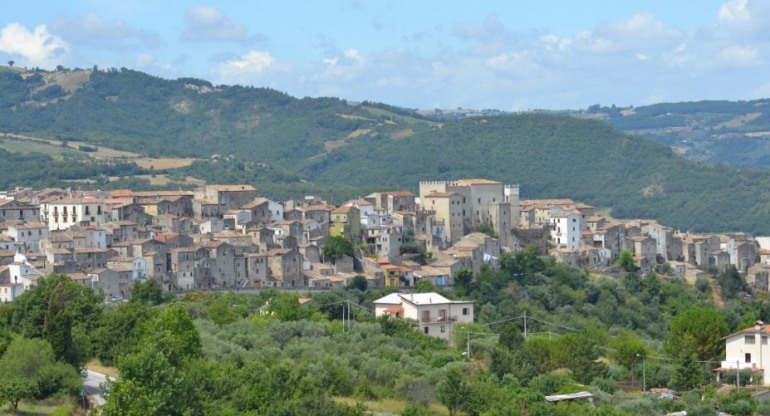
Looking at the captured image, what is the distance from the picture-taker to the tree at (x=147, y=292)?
5422 centimetres

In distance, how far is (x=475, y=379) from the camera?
4034 centimetres

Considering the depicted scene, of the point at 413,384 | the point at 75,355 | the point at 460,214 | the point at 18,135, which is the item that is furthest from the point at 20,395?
the point at 18,135

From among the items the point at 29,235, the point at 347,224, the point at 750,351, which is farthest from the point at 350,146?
the point at 750,351

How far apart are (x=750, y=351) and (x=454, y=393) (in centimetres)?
1191

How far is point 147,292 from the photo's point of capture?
54531 mm

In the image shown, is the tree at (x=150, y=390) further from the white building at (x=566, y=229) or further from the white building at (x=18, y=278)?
the white building at (x=566, y=229)

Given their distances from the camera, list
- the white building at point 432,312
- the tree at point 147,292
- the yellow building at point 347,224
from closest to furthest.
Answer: the white building at point 432,312
the tree at point 147,292
the yellow building at point 347,224

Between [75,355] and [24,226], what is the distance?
1007 inches

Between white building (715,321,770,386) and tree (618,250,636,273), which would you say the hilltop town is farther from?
white building (715,321,770,386)

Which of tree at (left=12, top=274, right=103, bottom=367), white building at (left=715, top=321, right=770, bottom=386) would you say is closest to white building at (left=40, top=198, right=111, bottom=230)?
tree at (left=12, top=274, right=103, bottom=367)

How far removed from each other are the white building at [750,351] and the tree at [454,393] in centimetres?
1044

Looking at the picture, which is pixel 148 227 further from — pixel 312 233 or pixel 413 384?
pixel 413 384

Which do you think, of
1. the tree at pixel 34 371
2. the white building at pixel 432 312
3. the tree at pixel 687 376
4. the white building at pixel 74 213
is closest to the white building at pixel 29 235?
the white building at pixel 74 213

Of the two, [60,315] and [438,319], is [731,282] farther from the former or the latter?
[60,315]
